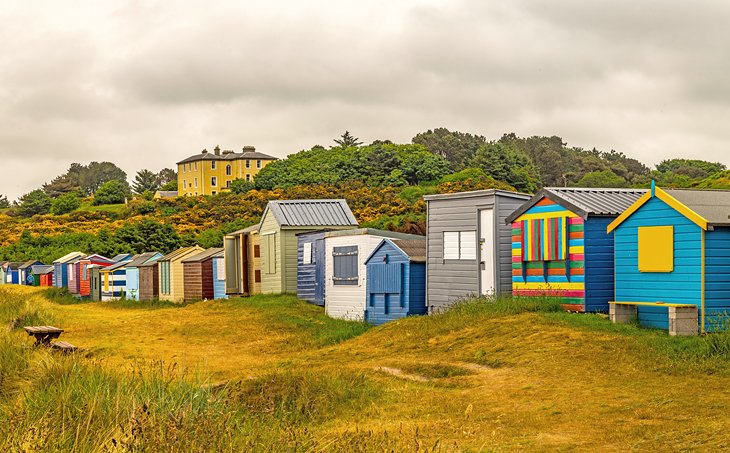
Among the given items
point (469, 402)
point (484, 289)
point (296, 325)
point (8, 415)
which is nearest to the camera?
point (8, 415)

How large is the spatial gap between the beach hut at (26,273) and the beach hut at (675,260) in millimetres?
47321

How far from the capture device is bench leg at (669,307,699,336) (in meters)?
15.5

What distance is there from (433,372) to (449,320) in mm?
4471

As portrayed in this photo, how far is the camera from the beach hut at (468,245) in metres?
20.6

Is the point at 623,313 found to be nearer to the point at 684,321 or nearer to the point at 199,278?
the point at 684,321

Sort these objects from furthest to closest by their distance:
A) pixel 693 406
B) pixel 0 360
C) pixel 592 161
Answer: pixel 592 161
pixel 0 360
pixel 693 406

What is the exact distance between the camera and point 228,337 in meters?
23.1

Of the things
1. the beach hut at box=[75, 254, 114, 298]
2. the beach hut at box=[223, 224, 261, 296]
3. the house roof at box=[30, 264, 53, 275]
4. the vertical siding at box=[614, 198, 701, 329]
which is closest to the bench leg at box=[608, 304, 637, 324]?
the vertical siding at box=[614, 198, 701, 329]

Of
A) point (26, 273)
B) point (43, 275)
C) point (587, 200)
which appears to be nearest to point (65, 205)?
point (26, 273)

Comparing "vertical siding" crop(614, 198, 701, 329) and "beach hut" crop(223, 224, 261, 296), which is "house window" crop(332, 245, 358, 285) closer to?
"beach hut" crop(223, 224, 261, 296)

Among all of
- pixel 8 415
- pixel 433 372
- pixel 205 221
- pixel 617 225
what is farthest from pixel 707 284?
pixel 205 221

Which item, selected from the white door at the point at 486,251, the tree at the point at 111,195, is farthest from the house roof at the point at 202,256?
the tree at the point at 111,195

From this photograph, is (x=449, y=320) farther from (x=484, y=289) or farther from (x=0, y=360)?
(x=0, y=360)

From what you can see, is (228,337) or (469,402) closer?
(469,402)
